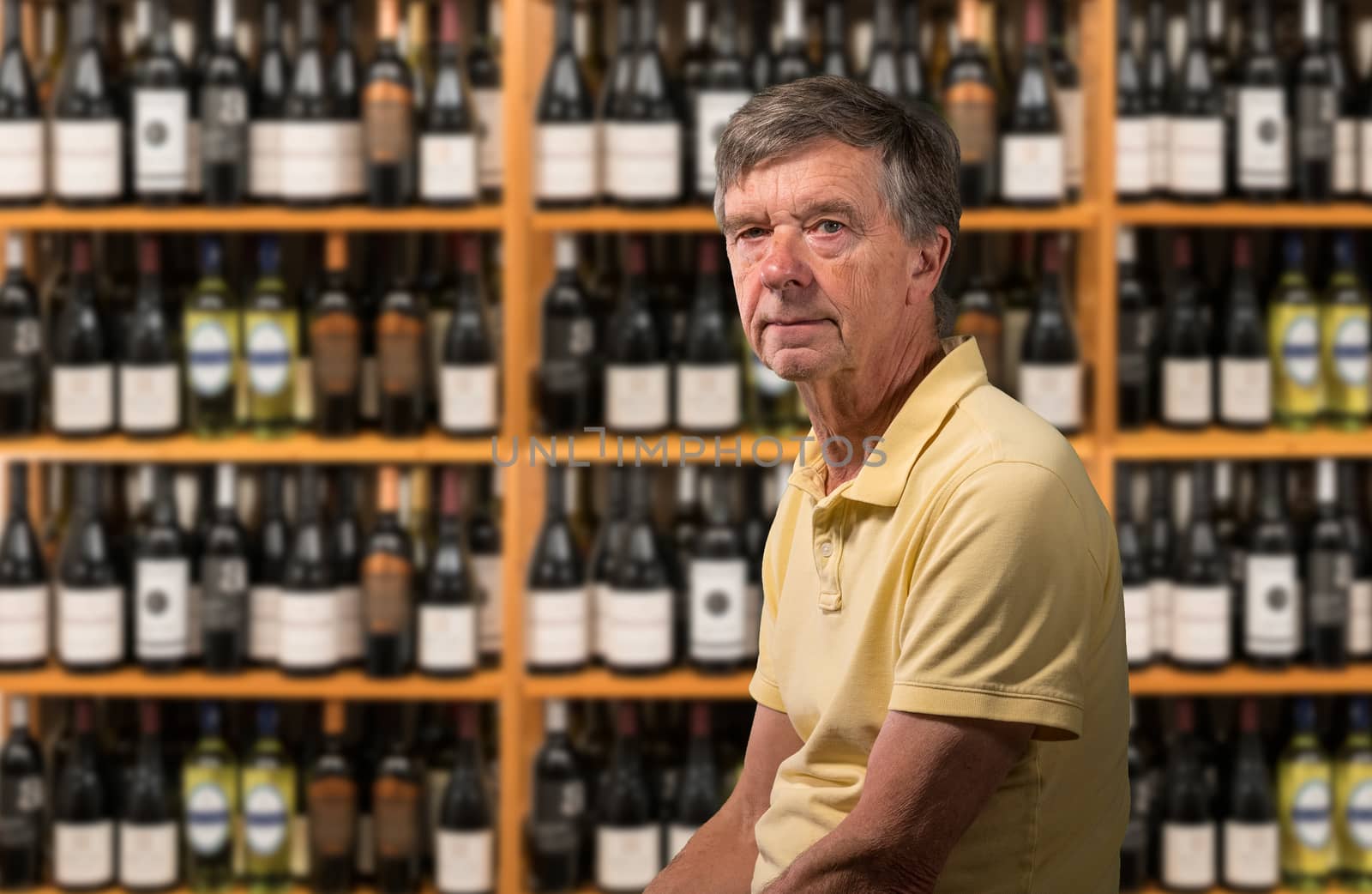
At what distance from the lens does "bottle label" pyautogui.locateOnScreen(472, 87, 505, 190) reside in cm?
227

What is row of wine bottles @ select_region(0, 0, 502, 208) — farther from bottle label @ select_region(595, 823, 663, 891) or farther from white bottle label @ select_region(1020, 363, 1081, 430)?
bottle label @ select_region(595, 823, 663, 891)

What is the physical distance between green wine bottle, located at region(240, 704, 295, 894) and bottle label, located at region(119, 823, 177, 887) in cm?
11

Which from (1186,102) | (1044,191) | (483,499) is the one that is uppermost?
(1186,102)

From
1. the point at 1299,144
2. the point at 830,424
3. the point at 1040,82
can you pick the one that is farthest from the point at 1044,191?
the point at 830,424

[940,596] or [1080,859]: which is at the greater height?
[940,596]

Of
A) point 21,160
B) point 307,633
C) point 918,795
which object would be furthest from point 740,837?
point 21,160

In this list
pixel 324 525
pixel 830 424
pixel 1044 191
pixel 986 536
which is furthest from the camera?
pixel 324 525

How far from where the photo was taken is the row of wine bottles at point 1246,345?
2293 mm

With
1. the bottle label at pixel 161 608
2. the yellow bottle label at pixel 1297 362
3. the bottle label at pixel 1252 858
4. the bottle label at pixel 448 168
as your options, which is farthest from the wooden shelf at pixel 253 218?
the bottle label at pixel 1252 858

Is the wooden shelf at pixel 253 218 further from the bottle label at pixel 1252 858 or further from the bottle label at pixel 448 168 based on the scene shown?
the bottle label at pixel 1252 858

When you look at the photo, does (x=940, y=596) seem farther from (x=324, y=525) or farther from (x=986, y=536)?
(x=324, y=525)

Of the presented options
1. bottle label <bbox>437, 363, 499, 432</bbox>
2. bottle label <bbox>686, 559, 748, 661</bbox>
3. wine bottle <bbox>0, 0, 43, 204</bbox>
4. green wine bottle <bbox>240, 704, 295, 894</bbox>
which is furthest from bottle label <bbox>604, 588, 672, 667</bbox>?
wine bottle <bbox>0, 0, 43, 204</bbox>

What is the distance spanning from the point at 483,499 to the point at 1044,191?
0.94 meters

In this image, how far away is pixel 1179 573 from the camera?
2.36m
